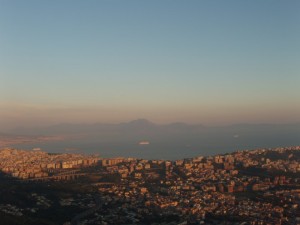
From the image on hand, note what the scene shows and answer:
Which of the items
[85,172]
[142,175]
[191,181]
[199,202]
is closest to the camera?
[199,202]

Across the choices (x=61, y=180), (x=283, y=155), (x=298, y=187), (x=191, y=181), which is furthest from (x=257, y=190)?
(x=283, y=155)

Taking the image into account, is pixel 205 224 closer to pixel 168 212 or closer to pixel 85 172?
pixel 168 212

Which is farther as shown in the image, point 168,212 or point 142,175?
point 142,175

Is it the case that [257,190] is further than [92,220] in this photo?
Yes

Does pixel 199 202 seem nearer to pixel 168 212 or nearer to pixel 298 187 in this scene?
pixel 168 212

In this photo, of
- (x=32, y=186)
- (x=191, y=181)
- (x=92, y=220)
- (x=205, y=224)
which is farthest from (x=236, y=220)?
(x=32, y=186)

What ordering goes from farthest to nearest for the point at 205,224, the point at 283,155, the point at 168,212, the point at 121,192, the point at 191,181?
the point at 283,155 → the point at 191,181 → the point at 121,192 → the point at 168,212 → the point at 205,224
